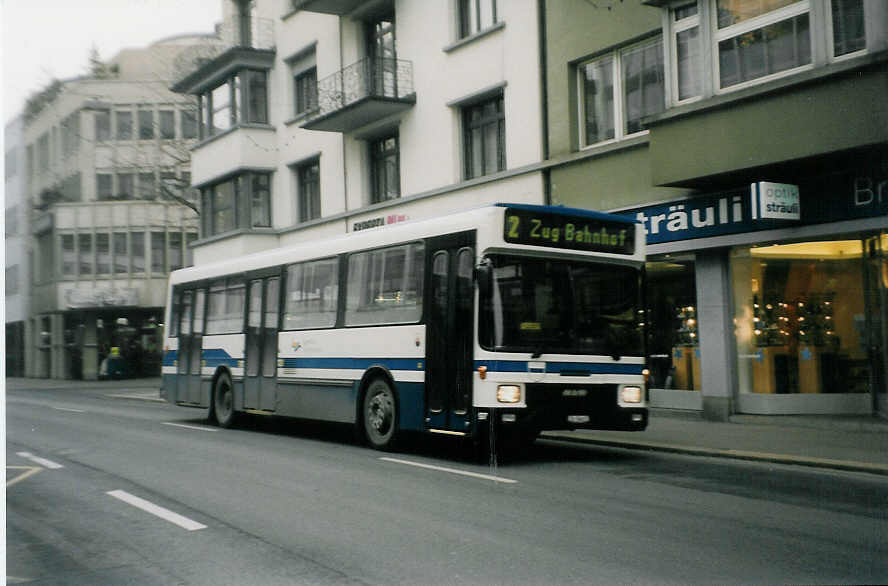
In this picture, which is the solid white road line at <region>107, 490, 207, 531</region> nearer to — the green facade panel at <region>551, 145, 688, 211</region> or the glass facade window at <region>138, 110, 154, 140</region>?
the green facade panel at <region>551, 145, 688, 211</region>

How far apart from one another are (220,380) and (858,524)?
488 inches

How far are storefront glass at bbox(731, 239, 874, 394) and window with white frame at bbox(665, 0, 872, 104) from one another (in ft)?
9.39

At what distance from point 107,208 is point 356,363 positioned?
3406 cm

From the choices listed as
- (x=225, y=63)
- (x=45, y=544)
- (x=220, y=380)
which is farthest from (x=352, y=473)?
(x=225, y=63)

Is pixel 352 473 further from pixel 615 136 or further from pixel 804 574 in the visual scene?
pixel 615 136

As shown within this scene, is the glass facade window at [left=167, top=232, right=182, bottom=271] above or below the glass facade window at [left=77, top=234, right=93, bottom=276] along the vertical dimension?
above

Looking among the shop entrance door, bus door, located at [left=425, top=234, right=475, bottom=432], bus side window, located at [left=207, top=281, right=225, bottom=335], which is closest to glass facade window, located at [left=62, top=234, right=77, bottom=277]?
bus side window, located at [left=207, top=281, right=225, bottom=335]

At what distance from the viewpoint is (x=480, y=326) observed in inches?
420

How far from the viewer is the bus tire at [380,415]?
12.4 metres

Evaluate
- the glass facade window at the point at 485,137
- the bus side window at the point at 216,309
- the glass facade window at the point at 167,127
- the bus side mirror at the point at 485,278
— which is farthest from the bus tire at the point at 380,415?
the glass facade window at the point at 167,127

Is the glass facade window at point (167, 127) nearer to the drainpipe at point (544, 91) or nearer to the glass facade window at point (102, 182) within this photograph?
the glass facade window at point (102, 182)

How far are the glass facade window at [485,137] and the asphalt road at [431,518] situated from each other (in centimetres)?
981

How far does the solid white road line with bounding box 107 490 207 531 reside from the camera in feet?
24.0

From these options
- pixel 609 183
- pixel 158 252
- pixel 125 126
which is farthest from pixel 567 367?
pixel 158 252
